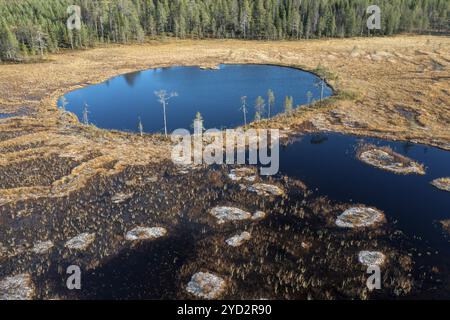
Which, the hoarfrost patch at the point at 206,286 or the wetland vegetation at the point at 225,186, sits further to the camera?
the wetland vegetation at the point at 225,186

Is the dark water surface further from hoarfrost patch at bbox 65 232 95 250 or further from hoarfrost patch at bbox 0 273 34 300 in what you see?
hoarfrost patch at bbox 0 273 34 300

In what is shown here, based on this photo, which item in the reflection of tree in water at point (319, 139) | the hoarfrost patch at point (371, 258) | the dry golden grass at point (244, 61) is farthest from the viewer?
the reflection of tree in water at point (319, 139)

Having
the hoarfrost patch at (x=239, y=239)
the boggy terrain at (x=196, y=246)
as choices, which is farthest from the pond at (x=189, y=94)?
the hoarfrost patch at (x=239, y=239)

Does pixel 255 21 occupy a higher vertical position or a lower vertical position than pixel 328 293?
higher

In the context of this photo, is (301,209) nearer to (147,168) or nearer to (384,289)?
(384,289)

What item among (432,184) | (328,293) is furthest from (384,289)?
(432,184)

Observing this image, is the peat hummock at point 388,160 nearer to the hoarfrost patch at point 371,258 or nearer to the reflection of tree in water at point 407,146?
the reflection of tree in water at point 407,146

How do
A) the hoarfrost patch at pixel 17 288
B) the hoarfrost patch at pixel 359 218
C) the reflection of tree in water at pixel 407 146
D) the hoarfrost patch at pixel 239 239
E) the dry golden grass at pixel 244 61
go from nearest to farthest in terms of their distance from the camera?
the hoarfrost patch at pixel 17 288, the hoarfrost patch at pixel 239 239, the hoarfrost patch at pixel 359 218, the reflection of tree in water at pixel 407 146, the dry golden grass at pixel 244 61

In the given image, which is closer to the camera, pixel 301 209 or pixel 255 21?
pixel 301 209
